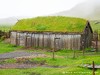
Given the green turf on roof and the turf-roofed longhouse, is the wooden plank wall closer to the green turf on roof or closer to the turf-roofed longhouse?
the turf-roofed longhouse

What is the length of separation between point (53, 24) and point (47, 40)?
4143mm

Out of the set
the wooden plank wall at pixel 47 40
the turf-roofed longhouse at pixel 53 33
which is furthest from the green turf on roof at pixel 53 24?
the wooden plank wall at pixel 47 40

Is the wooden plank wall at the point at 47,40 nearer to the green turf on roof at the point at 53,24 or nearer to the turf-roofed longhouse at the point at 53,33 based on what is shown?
the turf-roofed longhouse at the point at 53,33

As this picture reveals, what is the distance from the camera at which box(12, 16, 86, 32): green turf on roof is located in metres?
56.4

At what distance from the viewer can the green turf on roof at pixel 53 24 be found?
56438 mm

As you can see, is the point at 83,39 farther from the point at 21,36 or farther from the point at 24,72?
the point at 24,72

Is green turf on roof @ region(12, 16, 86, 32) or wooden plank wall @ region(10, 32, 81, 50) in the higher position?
green turf on roof @ region(12, 16, 86, 32)

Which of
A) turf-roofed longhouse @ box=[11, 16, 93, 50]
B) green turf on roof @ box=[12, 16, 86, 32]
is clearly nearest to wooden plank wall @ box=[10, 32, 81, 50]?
turf-roofed longhouse @ box=[11, 16, 93, 50]

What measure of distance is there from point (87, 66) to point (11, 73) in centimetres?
825

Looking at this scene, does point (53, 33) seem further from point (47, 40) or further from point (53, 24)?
point (53, 24)

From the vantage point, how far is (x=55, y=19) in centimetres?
6125

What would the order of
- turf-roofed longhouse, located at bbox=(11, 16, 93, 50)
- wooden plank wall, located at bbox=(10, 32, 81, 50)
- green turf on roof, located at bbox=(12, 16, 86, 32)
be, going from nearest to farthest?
wooden plank wall, located at bbox=(10, 32, 81, 50)
turf-roofed longhouse, located at bbox=(11, 16, 93, 50)
green turf on roof, located at bbox=(12, 16, 86, 32)

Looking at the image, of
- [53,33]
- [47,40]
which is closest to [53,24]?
[53,33]

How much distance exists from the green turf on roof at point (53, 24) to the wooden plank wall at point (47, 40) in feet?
3.84
